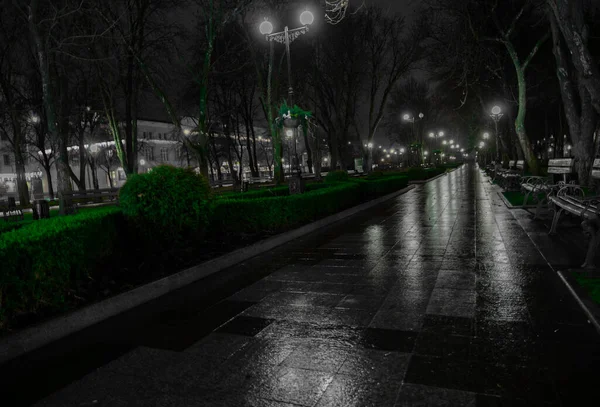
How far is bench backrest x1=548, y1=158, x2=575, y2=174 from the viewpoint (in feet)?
37.7

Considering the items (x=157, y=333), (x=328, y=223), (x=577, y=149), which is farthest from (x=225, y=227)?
(x=577, y=149)

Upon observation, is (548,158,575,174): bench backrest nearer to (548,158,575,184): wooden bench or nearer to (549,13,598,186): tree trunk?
(548,158,575,184): wooden bench

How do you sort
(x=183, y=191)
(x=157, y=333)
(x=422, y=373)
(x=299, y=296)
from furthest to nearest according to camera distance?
(x=183, y=191) → (x=299, y=296) → (x=157, y=333) → (x=422, y=373)

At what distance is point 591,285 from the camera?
14.3 feet

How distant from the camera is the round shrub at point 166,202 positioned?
6402 mm

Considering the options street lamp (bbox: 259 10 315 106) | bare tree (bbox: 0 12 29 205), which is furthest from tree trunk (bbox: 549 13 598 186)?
bare tree (bbox: 0 12 29 205)

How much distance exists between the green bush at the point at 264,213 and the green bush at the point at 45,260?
98.1 inches

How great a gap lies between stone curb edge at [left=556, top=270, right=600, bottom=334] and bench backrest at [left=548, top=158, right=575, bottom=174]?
799 centimetres

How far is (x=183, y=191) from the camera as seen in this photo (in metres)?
6.70

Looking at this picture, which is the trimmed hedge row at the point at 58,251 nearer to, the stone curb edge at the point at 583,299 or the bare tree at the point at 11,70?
the stone curb edge at the point at 583,299

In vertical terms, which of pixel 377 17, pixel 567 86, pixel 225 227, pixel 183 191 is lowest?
pixel 225 227

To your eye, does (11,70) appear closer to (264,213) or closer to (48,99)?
(48,99)

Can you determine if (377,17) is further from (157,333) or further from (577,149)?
(157,333)

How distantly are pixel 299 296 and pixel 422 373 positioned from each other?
2132 millimetres
